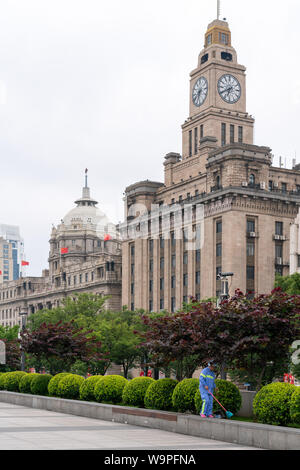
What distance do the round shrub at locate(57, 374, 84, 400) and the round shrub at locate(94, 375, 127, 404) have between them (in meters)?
2.22

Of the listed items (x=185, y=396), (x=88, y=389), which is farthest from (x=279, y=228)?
(x=185, y=396)

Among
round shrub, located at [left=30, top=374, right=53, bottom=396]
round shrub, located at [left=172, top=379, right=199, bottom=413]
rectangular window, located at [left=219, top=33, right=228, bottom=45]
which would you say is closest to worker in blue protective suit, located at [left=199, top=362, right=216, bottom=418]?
round shrub, located at [left=172, top=379, right=199, bottom=413]

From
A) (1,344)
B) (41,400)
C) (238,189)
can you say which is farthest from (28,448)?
(238,189)

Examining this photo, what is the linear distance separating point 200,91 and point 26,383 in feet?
224

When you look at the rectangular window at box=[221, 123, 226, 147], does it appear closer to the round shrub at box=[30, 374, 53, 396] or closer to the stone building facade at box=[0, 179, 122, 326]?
the stone building facade at box=[0, 179, 122, 326]

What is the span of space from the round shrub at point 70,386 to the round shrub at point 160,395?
19.6 ft

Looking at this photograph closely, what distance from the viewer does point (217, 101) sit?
9150 cm

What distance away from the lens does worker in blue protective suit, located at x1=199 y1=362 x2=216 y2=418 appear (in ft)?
62.2

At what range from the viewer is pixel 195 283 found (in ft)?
269

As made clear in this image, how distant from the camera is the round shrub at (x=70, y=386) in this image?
27672 millimetres

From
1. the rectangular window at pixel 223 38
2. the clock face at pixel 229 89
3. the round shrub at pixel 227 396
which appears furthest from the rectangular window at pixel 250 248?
the round shrub at pixel 227 396

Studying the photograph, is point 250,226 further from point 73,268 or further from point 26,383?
point 73,268

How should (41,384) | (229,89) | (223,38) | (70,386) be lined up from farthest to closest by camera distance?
1. (223,38)
2. (229,89)
3. (41,384)
4. (70,386)

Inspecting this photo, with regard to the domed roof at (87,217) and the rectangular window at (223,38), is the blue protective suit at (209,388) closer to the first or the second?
the rectangular window at (223,38)
